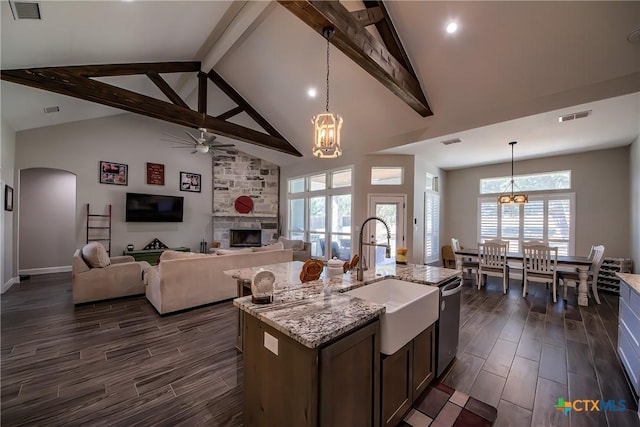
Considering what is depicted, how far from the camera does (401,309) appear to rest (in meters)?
1.54

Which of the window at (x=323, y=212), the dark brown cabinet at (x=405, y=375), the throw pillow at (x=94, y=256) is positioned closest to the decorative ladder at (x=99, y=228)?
the throw pillow at (x=94, y=256)

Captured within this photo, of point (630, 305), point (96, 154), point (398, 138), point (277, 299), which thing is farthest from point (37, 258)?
point (630, 305)

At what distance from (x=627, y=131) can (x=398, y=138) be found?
138 inches

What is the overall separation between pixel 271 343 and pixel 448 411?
1534 millimetres

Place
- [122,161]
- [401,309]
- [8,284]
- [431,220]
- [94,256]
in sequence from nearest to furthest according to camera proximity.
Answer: [401,309], [94,256], [8,284], [122,161], [431,220]

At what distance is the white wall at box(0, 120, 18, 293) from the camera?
4160 millimetres

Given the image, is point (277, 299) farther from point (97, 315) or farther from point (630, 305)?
point (97, 315)

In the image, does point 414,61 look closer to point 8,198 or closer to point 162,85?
point 162,85

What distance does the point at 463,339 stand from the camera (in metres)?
2.93

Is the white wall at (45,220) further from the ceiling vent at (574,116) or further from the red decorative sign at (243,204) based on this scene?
the ceiling vent at (574,116)

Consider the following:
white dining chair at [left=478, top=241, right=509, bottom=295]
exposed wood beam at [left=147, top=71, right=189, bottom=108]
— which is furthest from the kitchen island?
exposed wood beam at [left=147, top=71, right=189, bottom=108]

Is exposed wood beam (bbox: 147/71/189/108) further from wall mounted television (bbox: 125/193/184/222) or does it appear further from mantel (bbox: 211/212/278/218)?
mantel (bbox: 211/212/278/218)

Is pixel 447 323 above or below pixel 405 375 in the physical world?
above

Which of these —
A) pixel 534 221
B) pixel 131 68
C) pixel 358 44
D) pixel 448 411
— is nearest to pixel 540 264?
pixel 534 221
